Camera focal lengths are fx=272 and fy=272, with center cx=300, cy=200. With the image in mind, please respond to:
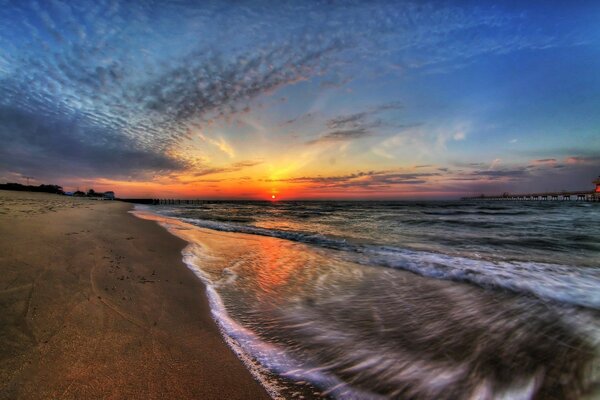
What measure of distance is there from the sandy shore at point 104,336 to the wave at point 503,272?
17.5 ft

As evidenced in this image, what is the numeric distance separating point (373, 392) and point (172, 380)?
1.71m

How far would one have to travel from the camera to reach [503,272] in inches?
265

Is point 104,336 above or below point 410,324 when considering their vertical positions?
above

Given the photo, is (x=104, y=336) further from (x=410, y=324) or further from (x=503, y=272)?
(x=503, y=272)

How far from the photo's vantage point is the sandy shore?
6.91 feet

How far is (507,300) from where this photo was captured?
495cm

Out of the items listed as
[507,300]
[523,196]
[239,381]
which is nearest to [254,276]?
[239,381]

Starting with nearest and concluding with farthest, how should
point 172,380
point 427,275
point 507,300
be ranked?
point 172,380, point 507,300, point 427,275

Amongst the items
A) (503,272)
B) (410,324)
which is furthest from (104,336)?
(503,272)

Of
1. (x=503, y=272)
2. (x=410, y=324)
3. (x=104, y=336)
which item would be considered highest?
(x=104, y=336)

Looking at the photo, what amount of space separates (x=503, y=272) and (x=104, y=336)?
8.07m

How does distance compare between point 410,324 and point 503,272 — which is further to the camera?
point 503,272

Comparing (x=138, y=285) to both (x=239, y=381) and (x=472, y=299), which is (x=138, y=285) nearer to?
(x=239, y=381)

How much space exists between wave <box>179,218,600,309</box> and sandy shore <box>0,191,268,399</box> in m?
5.32
